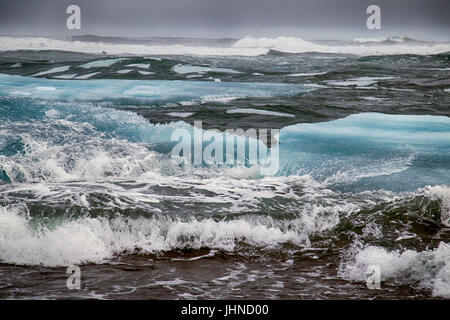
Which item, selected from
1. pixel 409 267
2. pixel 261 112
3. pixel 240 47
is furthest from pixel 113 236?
pixel 240 47

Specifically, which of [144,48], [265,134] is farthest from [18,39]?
[265,134]

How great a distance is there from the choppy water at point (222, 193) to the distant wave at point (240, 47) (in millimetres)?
3224

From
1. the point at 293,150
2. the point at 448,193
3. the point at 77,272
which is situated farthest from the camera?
the point at 293,150

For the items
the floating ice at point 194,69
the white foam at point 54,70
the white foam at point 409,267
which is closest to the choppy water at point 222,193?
the white foam at point 409,267

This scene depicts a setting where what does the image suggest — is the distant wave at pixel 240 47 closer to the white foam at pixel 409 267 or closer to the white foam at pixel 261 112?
the white foam at pixel 261 112

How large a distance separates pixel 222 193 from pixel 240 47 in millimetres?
8303

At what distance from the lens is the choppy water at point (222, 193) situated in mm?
2494

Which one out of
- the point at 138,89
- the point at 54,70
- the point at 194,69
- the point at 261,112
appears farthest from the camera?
the point at 194,69

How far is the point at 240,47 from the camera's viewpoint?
38.1 feet

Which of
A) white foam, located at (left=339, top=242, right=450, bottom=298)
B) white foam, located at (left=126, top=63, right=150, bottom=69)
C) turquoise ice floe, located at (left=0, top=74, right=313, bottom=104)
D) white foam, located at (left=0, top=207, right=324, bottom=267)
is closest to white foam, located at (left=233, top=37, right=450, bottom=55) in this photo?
white foam, located at (left=126, top=63, right=150, bottom=69)

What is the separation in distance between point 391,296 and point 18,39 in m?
10.9

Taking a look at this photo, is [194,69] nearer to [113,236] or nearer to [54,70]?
[54,70]

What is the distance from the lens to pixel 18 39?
1130 cm

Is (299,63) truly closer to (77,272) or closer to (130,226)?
(130,226)
